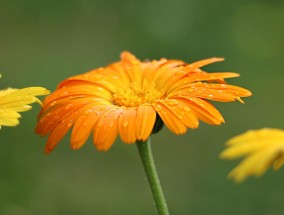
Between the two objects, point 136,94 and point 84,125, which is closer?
point 84,125

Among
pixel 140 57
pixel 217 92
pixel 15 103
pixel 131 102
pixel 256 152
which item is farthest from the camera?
pixel 140 57

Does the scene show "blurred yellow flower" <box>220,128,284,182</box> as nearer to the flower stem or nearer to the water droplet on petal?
Answer: the flower stem

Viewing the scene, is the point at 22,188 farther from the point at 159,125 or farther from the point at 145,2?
the point at 145,2

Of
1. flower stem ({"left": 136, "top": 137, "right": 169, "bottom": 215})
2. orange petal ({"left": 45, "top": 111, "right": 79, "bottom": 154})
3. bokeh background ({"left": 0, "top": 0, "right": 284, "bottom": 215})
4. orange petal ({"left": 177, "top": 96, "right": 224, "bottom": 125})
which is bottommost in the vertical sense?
flower stem ({"left": 136, "top": 137, "right": 169, "bottom": 215})

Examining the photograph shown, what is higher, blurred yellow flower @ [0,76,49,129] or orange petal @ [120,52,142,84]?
orange petal @ [120,52,142,84]

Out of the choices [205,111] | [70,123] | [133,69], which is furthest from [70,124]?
[133,69]

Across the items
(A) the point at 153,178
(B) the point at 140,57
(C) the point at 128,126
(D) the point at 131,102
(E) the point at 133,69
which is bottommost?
(A) the point at 153,178

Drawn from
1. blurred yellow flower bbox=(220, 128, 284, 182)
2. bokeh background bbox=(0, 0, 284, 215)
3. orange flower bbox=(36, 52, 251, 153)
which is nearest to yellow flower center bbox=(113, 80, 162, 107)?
orange flower bbox=(36, 52, 251, 153)

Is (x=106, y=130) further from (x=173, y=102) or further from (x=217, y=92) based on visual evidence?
(x=217, y=92)
